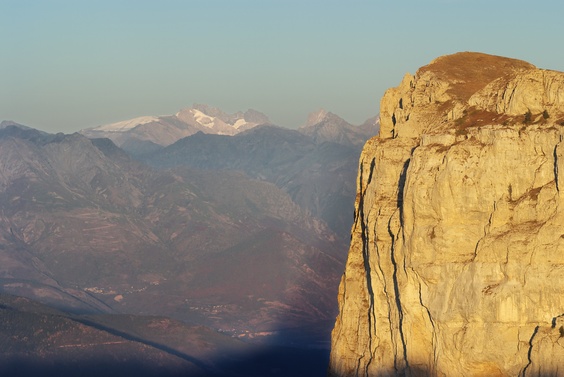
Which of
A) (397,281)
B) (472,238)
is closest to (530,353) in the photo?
(472,238)

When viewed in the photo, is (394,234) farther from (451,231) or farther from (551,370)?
(551,370)

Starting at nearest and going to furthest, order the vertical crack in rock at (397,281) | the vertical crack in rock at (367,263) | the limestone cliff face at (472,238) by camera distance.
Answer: the limestone cliff face at (472,238), the vertical crack in rock at (397,281), the vertical crack in rock at (367,263)

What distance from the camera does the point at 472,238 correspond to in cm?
7075

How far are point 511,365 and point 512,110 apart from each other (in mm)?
12176

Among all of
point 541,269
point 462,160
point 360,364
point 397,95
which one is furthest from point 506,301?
point 397,95

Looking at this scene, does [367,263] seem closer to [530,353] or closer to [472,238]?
[472,238]

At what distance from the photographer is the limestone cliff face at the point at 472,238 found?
223 feet

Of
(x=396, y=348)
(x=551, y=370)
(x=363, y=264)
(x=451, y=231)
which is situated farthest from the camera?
(x=363, y=264)

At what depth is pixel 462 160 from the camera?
7088cm

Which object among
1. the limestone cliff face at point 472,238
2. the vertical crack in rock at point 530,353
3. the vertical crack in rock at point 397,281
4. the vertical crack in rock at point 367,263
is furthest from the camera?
the vertical crack in rock at point 367,263

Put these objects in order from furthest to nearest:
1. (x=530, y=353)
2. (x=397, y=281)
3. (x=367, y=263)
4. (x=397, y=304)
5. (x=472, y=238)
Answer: (x=367, y=263) < (x=397, y=304) < (x=397, y=281) < (x=472, y=238) < (x=530, y=353)

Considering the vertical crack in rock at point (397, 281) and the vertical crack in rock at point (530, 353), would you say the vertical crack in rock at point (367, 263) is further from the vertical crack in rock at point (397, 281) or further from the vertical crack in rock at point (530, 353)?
the vertical crack in rock at point (530, 353)

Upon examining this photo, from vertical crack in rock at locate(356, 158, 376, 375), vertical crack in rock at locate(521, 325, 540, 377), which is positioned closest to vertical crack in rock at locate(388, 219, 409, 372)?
vertical crack in rock at locate(356, 158, 376, 375)

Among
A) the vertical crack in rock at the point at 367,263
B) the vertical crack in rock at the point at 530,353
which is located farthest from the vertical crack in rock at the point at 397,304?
the vertical crack in rock at the point at 530,353
